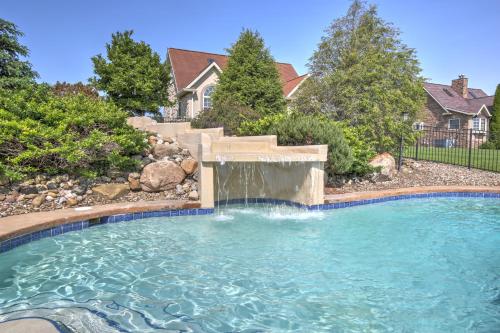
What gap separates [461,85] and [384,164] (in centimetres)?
3010

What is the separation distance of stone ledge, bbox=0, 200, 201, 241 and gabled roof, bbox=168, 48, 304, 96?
723 inches

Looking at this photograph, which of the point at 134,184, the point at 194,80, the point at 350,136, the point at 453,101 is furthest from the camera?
the point at 453,101

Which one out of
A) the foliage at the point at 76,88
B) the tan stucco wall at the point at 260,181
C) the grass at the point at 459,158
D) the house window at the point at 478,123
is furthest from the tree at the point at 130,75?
the house window at the point at 478,123

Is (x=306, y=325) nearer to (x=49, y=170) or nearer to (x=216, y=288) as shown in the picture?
(x=216, y=288)

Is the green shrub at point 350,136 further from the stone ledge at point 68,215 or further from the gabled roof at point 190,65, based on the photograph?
the gabled roof at point 190,65

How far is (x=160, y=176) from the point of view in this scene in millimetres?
7375

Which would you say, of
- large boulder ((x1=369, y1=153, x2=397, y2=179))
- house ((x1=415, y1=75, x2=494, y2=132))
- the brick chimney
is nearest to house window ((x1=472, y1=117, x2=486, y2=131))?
house ((x1=415, y1=75, x2=494, y2=132))

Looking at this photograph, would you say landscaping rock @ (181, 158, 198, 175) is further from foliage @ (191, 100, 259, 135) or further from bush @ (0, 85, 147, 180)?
foliage @ (191, 100, 259, 135)

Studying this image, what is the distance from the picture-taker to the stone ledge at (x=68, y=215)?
15.3 feet

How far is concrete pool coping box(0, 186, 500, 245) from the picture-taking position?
15.6 ft

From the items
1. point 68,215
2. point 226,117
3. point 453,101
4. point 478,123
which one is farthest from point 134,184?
point 478,123

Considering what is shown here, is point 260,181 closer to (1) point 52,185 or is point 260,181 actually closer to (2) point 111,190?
(2) point 111,190

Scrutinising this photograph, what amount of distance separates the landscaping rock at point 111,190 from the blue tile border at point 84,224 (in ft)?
3.26

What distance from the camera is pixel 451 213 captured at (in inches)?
281
